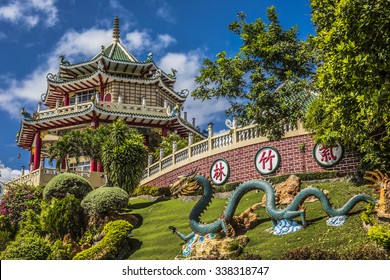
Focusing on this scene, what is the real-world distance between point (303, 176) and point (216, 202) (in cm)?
401

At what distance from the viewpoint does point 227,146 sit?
85.8 feet

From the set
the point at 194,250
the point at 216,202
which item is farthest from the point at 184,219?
the point at 194,250

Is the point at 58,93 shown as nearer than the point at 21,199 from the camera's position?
No

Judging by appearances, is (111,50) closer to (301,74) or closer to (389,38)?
(301,74)

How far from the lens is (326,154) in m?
A: 22.4

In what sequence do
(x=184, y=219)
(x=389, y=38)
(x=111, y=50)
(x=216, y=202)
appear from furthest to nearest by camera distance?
(x=111, y=50), (x=216, y=202), (x=184, y=219), (x=389, y=38)

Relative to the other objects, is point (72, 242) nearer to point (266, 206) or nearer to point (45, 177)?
point (266, 206)

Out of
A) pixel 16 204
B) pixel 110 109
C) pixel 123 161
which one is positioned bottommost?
pixel 16 204

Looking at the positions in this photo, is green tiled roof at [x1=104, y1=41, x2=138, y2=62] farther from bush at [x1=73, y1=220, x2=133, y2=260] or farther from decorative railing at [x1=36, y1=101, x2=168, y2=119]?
bush at [x1=73, y1=220, x2=133, y2=260]

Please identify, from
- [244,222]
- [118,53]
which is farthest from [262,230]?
[118,53]

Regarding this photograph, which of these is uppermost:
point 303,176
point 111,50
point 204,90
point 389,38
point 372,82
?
point 111,50

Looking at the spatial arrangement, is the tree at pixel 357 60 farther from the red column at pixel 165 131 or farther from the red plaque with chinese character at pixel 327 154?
the red column at pixel 165 131

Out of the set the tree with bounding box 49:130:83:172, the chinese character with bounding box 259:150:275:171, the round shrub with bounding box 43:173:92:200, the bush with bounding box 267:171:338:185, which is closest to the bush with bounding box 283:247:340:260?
the bush with bounding box 267:171:338:185

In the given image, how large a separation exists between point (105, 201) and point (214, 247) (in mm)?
7777
